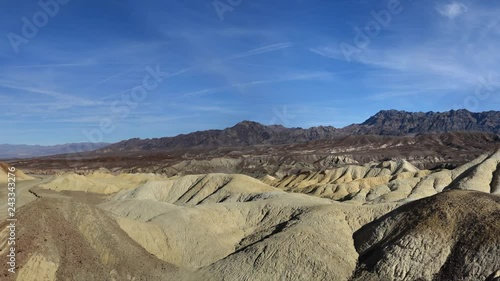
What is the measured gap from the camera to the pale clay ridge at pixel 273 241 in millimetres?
23375

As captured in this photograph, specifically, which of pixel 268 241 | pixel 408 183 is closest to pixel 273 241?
pixel 268 241

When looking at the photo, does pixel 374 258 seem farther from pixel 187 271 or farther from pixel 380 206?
pixel 187 271

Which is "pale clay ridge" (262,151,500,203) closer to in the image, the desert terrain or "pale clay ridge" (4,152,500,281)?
the desert terrain

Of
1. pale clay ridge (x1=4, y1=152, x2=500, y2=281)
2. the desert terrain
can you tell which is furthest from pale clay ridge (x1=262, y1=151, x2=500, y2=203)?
pale clay ridge (x1=4, y1=152, x2=500, y2=281)

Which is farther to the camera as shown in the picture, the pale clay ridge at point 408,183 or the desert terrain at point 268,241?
the pale clay ridge at point 408,183

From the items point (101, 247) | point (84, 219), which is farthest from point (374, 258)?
point (84, 219)

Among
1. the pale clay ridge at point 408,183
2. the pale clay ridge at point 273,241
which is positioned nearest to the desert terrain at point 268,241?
the pale clay ridge at point 273,241

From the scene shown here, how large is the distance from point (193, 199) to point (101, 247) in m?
32.7

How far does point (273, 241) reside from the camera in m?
28.1

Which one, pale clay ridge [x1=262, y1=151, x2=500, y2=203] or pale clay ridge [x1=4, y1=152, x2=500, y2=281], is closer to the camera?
pale clay ridge [x1=4, y1=152, x2=500, y2=281]

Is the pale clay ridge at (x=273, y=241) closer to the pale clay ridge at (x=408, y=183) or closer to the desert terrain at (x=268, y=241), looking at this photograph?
the desert terrain at (x=268, y=241)

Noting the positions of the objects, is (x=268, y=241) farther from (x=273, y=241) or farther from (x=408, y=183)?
(x=408, y=183)

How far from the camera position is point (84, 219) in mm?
28047

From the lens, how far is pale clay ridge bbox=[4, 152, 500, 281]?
23375 millimetres
